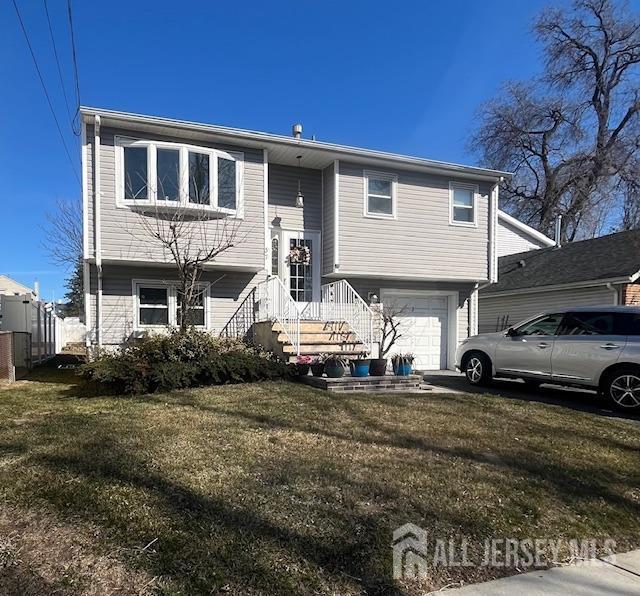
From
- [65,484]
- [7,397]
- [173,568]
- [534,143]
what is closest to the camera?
[173,568]

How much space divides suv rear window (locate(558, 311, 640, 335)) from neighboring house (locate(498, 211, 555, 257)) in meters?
14.3

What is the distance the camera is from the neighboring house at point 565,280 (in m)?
14.9

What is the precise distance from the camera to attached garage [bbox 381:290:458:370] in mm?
14266

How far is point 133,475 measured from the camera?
425 cm

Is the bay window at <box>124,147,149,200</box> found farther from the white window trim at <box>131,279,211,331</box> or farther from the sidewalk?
the sidewalk

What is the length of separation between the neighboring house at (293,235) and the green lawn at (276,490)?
4111 mm

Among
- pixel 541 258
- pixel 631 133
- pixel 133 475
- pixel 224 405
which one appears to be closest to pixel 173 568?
pixel 133 475

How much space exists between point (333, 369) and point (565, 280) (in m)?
10.6

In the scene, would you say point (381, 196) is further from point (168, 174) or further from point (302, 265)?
point (168, 174)

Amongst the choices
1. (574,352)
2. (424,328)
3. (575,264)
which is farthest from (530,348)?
(575,264)

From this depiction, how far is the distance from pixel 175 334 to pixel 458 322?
845cm

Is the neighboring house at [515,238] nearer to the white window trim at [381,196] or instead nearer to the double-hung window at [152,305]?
the white window trim at [381,196]

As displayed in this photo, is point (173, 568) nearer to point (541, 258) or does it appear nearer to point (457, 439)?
point (457, 439)

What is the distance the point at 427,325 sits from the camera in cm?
1465
